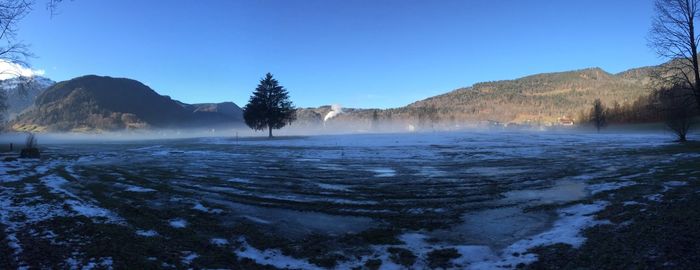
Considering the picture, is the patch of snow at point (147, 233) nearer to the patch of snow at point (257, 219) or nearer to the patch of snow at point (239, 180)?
the patch of snow at point (257, 219)

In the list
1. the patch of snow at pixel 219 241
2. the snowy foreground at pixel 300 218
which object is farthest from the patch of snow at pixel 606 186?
the patch of snow at pixel 219 241

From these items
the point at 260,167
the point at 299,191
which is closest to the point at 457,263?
the point at 299,191

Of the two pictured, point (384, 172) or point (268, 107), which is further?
point (268, 107)

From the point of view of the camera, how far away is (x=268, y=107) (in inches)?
2852

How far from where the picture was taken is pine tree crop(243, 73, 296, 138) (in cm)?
7200

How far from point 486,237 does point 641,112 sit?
14610 centimetres

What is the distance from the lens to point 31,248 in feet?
22.1

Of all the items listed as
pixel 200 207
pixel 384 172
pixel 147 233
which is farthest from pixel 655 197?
pixel 147 233

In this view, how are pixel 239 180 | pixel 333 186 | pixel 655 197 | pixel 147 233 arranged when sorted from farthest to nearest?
pixel 239 180 < pixel 333 186 < pixel 655 197 < pixel 147 233

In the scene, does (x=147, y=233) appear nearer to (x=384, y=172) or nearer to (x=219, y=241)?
(x=219, y=241)

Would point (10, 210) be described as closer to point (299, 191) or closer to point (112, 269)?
point (112, 269)

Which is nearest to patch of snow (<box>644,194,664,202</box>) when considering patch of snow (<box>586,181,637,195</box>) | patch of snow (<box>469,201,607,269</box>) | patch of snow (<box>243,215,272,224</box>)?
patch of snow (<box>469,201,607,269</box>)

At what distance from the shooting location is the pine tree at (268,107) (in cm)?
7200

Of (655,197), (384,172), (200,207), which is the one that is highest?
(655,197)
